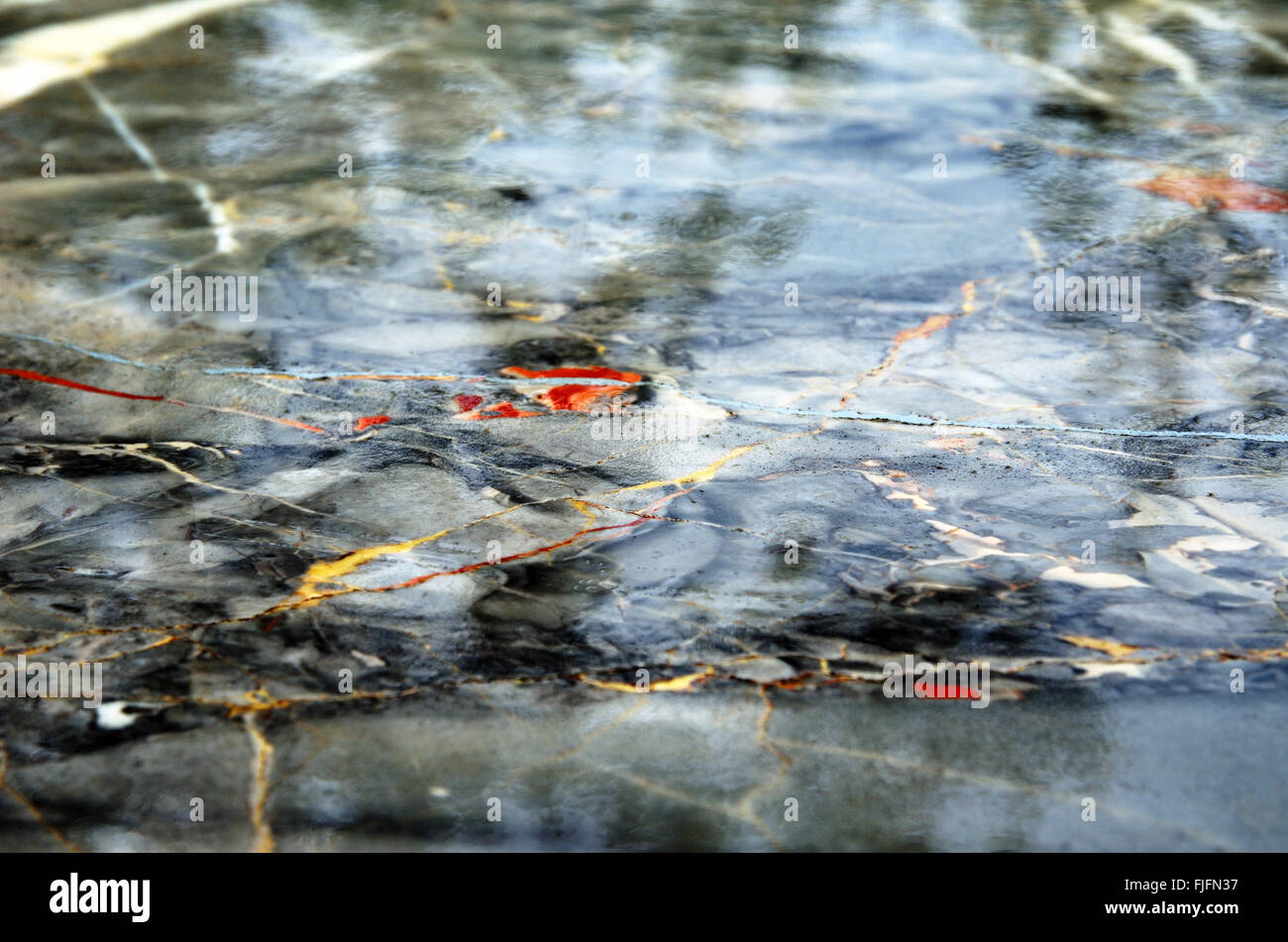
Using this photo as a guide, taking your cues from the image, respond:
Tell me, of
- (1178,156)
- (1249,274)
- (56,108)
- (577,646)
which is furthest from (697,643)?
(56,108)

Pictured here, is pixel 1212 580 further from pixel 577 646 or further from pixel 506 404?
pixel 506 404

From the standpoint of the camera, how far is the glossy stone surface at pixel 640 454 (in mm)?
2516

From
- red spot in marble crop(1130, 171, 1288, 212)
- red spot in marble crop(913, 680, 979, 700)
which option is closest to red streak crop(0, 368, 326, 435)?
red spot in marble crop(913, 680, 979, 700)

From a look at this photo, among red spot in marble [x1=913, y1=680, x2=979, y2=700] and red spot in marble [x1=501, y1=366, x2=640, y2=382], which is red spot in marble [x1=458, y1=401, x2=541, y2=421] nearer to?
red spot in marble [x1=501, y1=366, x2=640, y2=382]

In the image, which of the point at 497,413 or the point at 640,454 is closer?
the point at 640,454

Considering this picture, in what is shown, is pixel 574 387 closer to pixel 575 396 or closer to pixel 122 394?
pixel 575 396

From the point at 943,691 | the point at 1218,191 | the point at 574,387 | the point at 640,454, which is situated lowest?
the point at 943,691

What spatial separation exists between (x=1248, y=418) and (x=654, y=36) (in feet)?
14.0

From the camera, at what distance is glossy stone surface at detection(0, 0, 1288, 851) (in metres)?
2.52

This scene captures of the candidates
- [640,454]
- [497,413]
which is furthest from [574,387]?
[640,454]

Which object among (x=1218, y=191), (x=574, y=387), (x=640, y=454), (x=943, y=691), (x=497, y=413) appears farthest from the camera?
(x=1218, y=191)

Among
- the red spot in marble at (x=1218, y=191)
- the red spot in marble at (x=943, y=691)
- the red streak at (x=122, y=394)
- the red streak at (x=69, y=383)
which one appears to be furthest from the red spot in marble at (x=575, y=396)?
the red spot in marble at (x=1218, y=191)

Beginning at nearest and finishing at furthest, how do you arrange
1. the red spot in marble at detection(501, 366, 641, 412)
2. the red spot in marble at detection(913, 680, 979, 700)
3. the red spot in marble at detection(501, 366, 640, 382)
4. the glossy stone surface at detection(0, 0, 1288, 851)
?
Result: the glossy stone surface at detection(0, 0, 1288, 851) < the red spot in marble at detection(913, 680, 979, 700) < the red spot in marble at detection(501, 366, 641, 412) < the red spot in marble at detection(501, 366, 640, 382)

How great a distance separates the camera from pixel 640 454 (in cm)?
365
